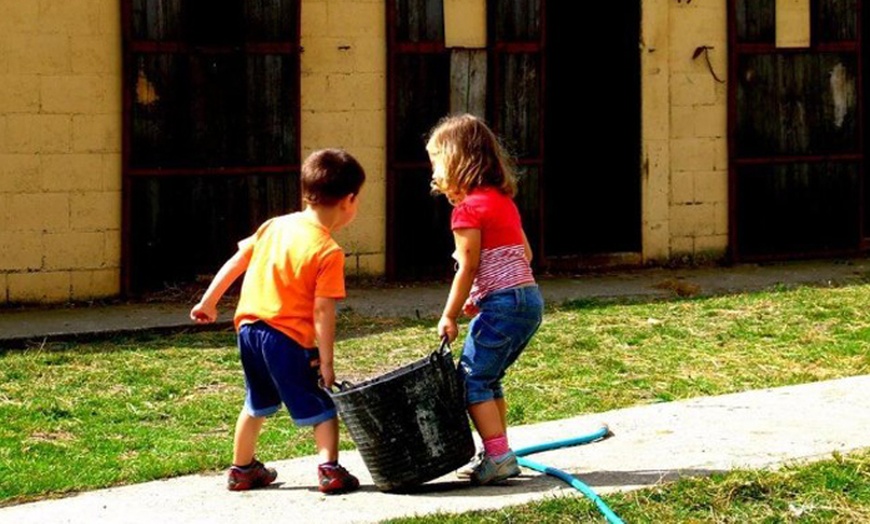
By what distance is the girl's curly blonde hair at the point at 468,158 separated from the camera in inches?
264

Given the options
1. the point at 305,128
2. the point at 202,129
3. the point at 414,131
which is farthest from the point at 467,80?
the point at 202,129

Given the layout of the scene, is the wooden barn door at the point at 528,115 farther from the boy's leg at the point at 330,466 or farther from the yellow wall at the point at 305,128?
the boy's leg at the point at 330,466

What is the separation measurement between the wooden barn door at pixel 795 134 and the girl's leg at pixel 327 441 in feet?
28.0

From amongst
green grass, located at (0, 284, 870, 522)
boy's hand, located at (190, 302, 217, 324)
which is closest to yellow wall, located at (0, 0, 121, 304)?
green grass, located at (0, 284, 870, 522)

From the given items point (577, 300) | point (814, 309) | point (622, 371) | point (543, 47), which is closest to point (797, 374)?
point (622, 371)

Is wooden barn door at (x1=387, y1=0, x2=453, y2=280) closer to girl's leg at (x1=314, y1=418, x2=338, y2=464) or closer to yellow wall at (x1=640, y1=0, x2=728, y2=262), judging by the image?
yellow wall at (x1=640, y1=0, x2=728, y2=262)

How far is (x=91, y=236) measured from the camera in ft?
40.0

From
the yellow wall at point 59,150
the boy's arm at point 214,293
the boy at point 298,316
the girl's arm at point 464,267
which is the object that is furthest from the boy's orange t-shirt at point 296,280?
the yellow wall at point 59,150

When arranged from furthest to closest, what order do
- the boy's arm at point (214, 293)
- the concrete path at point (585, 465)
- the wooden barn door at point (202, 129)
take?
the wooden barn door at point (202, 129), the boy's arm at point (214, 293), the concrete path at point (585, 465)

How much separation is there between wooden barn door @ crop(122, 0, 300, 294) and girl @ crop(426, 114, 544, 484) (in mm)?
5884

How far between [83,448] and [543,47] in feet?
23.2

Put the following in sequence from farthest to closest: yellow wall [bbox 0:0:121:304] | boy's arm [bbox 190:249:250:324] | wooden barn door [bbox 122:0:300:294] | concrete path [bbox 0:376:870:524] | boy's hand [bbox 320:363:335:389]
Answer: wooden barn door [bbox 122:0:300:294] → yellow wall [bbox 0:0:121:304] → boy's arm [bbox 190:249:250:324] → boy's hand [bbox 320:363:335:389] → concrete path [bbox 0:376:870:524]

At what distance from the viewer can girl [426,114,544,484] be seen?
6.62 metres

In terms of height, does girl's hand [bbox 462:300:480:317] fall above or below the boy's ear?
below
